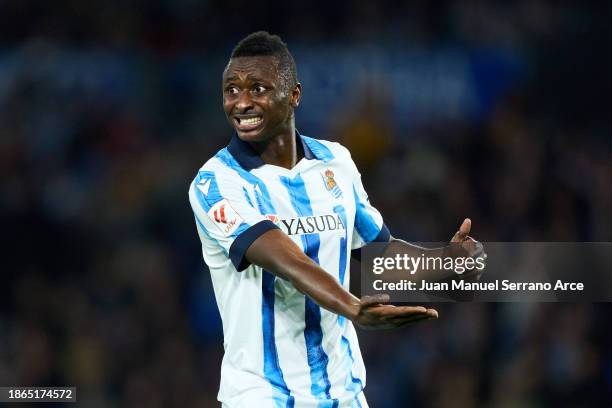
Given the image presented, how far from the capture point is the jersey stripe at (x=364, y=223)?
4.31m

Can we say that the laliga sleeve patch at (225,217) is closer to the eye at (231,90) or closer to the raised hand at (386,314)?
the eye at (231,90)

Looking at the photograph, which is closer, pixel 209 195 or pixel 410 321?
pixel 410 321

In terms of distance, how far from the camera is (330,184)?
4141 millimetres

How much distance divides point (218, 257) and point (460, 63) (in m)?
5.33

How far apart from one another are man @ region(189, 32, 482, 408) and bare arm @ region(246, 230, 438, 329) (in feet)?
0.06

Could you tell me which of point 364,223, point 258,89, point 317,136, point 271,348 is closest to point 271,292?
point 271,348

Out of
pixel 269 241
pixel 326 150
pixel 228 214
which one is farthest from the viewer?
pixel 326 150

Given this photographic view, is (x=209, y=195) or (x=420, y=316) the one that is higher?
(x=209, y=195)

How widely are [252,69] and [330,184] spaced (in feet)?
1.88

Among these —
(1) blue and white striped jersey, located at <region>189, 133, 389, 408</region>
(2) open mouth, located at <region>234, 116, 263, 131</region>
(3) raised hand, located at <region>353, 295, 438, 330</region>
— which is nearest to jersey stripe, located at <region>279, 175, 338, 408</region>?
(1) blue and white striped jersey, located at <region>189, 133, 389, 408</region>

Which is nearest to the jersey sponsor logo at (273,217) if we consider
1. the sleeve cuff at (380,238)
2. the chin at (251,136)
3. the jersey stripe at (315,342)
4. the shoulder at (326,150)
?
the jersey stripe at (315,342)

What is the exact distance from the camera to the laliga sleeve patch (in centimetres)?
378

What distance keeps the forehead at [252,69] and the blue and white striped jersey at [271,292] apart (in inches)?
10.8

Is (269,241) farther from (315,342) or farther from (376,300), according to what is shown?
(376,300)
